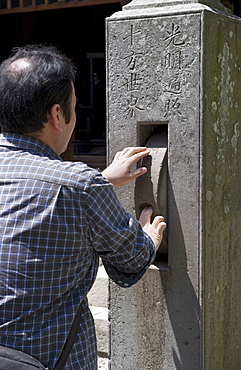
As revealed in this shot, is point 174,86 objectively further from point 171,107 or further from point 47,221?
point 47,221

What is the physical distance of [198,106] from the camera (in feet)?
8.45

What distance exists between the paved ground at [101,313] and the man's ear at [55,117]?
2.53 meters


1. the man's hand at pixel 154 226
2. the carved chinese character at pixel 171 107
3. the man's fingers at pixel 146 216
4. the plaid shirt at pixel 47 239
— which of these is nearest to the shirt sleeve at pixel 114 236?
the plaid shirt at pixel 47 239

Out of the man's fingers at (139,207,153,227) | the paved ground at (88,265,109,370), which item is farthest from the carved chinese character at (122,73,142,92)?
the paved ground at (88,265,109,370)

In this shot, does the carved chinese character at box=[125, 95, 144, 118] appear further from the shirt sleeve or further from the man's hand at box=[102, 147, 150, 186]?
the shirt sleeve

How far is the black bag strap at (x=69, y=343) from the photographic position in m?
1.74

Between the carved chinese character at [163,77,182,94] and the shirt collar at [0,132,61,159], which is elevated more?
the carved chinese character at [163,77,182,94]

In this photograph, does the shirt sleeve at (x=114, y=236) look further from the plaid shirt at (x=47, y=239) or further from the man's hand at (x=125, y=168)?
the man's hand at (x=125, y=168)

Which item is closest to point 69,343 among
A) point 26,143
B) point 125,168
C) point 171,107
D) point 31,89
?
point 26,143

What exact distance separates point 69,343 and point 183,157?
113cm

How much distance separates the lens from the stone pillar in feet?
8.54

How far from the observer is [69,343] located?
177 cm

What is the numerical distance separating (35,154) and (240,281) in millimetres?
1630

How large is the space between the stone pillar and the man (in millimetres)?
815
